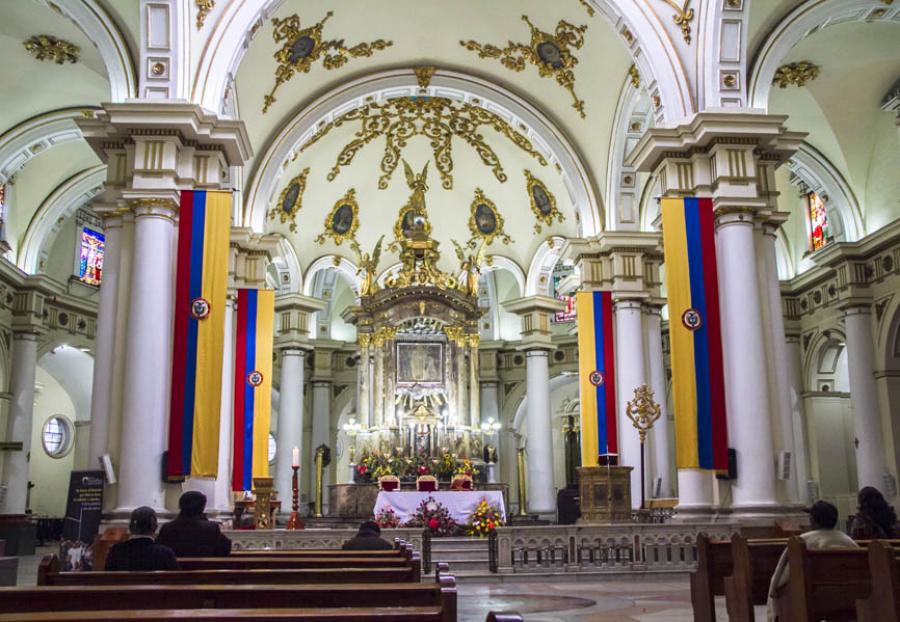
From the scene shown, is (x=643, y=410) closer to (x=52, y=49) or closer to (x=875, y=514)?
(x=875, y=514)

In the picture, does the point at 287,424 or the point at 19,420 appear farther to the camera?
the point at 287,424

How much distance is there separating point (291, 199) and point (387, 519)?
32.7ft

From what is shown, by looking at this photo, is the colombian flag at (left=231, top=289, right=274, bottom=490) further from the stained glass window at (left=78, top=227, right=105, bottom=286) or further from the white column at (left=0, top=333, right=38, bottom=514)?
the stained glass window at (left=78, top=227, right=105, bottom=286)

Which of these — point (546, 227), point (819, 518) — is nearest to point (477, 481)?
point (546, 227)

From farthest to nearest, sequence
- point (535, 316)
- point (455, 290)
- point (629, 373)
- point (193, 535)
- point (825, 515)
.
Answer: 1. point (535, 316)
2. point (455, 290)
3. point (629, 373)
4. point (193, 535)
5. point (825, 515)

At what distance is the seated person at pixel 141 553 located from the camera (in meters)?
5.61

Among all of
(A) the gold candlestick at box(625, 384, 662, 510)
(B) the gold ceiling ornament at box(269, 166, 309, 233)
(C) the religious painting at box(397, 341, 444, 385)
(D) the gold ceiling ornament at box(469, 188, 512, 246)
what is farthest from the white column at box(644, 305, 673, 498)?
(B) the gold ceiling ornament at box(269, 166, 309, 233)

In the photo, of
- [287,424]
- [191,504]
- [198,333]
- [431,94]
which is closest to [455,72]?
[431,94]

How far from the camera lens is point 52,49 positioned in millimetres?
17406

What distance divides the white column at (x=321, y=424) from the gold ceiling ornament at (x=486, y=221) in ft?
21.9

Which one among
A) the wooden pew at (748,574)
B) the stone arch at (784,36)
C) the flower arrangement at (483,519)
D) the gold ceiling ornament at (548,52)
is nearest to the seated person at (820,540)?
the wooden pew at (748,574)

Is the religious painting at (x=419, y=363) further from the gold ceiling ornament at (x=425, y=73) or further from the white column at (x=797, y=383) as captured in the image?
the white column at (x=797, y=383)

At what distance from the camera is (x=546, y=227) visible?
1014 inches

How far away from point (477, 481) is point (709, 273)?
11.4 meters
